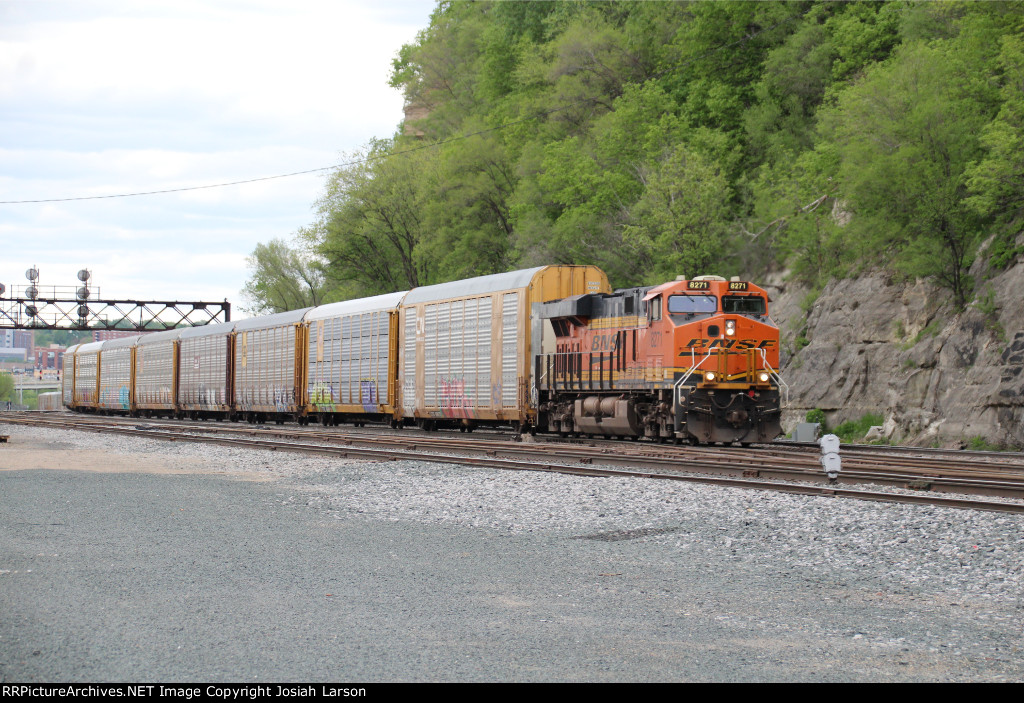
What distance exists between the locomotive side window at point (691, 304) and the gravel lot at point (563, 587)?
23.1ft

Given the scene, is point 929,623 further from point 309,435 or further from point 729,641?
point 309,435

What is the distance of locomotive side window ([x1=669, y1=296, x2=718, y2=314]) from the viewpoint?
19453 millimetres

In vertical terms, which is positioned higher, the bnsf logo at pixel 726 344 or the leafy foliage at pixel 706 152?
the leafy foliage at pixel 706 152

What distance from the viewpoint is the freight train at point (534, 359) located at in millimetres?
19391

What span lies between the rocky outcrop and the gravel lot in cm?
1519

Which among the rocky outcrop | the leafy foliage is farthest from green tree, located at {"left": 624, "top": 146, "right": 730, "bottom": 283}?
the rocky outcrop

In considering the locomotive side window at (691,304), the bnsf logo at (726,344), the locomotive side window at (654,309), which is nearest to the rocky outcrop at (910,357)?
the bnsf logo at (726,344)

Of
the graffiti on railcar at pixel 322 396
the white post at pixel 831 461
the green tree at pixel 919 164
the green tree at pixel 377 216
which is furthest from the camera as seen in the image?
the green tree at pixel 377 216

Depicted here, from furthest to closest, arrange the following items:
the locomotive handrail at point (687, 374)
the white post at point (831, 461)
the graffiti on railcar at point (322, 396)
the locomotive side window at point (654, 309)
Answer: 1. the graffiti on railcar at point (322, 396)
2. the locomotive side window at point (654, 309)
3. the locomotive handrail at point (687, 374)
4. the white post at point (831, 461)

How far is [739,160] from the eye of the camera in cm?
4231

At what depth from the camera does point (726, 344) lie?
19.4 m

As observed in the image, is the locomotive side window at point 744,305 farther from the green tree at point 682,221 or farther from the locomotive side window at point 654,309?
the green tree at point 682,221
